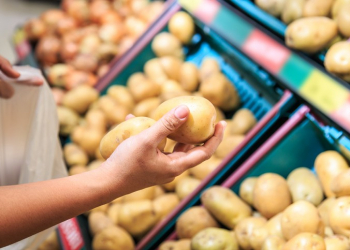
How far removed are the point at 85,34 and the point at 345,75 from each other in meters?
2.19

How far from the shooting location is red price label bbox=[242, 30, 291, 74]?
1.57 m

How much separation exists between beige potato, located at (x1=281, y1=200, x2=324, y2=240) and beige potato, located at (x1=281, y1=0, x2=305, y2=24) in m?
0.76

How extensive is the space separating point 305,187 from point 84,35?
217 centimetres

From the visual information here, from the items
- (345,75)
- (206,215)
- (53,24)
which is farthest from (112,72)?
(345,75)

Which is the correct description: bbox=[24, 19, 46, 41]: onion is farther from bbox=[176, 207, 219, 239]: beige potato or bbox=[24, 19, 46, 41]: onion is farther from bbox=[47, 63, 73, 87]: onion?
bbox=[176, 207, 219, 239]: beige potato

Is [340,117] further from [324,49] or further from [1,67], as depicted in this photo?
[1,67]

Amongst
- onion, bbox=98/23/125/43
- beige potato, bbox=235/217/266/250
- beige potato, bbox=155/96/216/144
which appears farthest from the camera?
onion, bbox=98/23/125/43

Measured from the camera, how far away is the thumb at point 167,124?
930 mm

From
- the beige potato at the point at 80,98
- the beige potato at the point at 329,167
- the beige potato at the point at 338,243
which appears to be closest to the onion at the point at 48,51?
the beige potato at the point at 80,98

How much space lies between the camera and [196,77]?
2.22 m

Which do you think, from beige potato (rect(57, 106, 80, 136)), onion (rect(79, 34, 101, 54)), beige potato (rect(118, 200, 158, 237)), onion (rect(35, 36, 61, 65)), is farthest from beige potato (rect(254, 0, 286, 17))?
onion (rect(35, 36, 61, 65))

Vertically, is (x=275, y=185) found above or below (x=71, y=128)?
above

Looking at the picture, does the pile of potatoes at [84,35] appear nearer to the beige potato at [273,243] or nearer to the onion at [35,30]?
the onion at [35,30]

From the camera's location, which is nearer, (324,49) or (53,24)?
(324,49)
